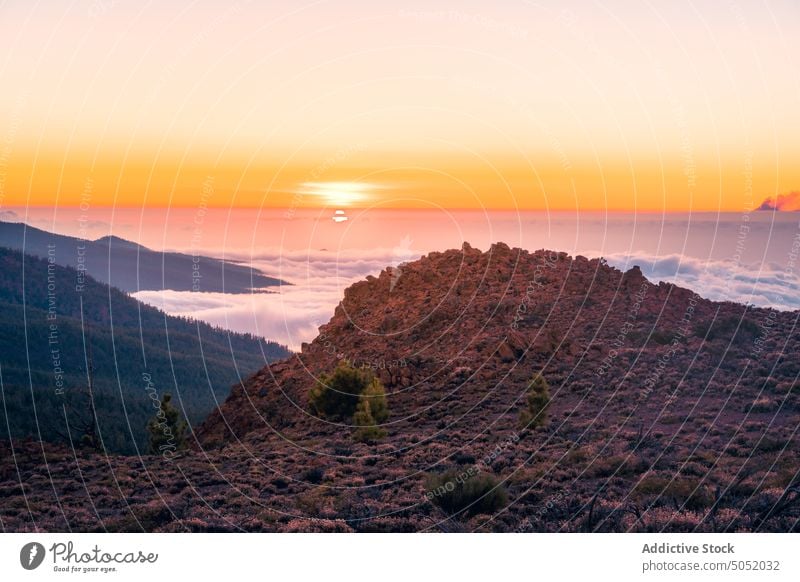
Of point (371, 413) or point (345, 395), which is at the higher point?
point (345, 395)

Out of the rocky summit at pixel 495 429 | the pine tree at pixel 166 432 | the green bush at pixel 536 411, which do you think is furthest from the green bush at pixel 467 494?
the pine tree at pixel 166 432

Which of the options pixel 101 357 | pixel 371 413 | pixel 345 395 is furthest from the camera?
pixel 101 357

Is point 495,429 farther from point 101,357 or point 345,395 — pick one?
point 101,357

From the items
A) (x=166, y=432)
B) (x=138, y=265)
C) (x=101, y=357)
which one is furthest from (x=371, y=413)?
(x=101, y=357)

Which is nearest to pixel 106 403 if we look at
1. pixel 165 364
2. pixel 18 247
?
pixel 165 364

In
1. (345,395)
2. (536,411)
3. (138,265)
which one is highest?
(138,265)

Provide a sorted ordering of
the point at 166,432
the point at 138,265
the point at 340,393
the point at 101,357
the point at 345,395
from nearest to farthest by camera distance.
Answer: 1. the point at 166,432
2. the point at 345,395
3. the point at 340,393
4. the point at 138,265
5. the point at 101,357

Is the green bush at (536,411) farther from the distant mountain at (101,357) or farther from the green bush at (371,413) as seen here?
the distant mountain at (101,357)
